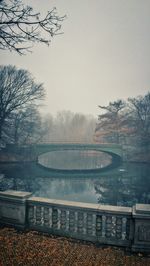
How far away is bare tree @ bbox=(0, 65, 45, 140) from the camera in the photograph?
32.2 m

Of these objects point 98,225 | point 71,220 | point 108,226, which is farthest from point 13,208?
point 108,226

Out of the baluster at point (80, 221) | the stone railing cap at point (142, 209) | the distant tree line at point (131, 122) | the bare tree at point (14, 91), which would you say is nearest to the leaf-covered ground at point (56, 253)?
the baluster at point (80, 221)

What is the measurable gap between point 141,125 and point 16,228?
40.5m

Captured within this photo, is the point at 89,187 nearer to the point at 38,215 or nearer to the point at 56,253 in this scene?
the point at 38,215

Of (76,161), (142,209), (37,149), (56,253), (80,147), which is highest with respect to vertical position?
(80,147)

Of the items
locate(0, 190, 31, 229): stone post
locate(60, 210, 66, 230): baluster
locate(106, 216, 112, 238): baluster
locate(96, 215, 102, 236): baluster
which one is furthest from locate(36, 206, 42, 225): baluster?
locate(106, 216, 112, 238): baluster

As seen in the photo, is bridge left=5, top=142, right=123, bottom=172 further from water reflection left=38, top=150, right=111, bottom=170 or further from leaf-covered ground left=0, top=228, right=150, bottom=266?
leaf-covered ground left=0, top=228, right=150, bottom=266

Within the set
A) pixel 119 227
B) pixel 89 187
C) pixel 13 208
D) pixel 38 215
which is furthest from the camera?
pixel 89 187

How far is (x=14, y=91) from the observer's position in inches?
1312

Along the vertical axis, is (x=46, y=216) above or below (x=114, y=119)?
below

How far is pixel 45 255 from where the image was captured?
4.93 m

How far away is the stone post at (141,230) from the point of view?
526 cm

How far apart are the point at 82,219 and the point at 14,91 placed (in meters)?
30.2

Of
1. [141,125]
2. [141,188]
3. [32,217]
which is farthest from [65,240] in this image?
[141,125]
